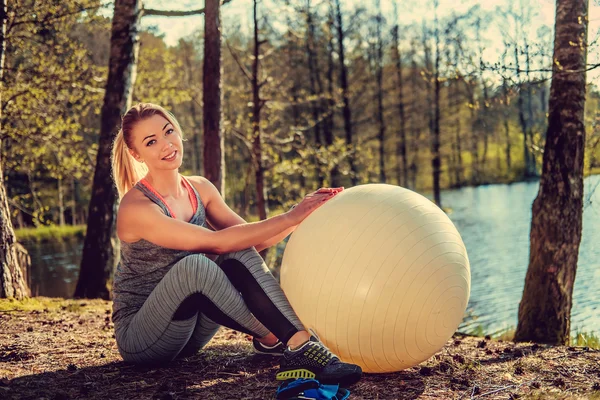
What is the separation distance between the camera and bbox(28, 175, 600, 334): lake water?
953cm

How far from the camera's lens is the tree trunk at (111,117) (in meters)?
8.07

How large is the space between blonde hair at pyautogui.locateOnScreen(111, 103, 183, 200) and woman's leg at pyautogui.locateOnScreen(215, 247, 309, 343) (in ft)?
3.22

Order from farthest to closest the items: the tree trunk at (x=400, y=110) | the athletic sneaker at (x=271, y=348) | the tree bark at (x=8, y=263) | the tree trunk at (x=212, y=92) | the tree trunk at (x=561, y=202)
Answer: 1. the tree trunk at (x=400, y=110)
2. the tree trunk at (x=212, y=92)
3. the tree bark at (x=8, y=263)
4. the tree trunk at (x=561, y=202)
5. the athletic sneaker at (x=271, y=348)

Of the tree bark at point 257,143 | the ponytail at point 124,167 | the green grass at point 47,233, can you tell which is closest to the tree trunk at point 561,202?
the ponytail at point 124,167

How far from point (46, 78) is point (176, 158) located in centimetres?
731

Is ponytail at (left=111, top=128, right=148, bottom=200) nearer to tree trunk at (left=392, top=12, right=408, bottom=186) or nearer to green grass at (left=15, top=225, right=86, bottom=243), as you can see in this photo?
green grass at (left=15, top=225, right=86, bottom=243)

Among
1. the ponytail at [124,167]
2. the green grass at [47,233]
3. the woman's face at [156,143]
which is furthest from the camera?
the green grass at [47,233]

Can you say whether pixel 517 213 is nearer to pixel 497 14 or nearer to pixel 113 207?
pixel 497 14

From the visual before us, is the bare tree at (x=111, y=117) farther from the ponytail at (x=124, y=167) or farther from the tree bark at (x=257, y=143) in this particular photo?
the tree bark at (x=257, y=143)

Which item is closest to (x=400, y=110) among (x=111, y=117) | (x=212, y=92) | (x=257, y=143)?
(x=257, y=143)

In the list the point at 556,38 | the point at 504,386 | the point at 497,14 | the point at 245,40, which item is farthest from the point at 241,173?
the point at 504,386

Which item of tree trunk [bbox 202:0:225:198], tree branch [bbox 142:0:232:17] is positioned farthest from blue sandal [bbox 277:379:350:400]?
tree branch [bbox 142:0:232:17]

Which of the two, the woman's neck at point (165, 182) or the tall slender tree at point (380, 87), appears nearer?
the woman's neck at point (165, 182)

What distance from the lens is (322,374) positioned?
3354 millimetres
